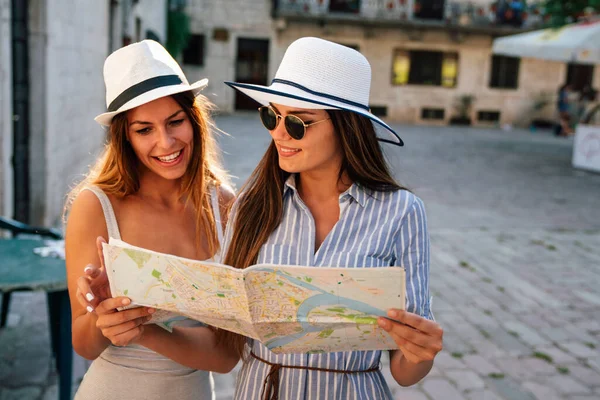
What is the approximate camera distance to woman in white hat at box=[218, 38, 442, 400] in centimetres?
167

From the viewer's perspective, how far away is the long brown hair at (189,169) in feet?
6.42

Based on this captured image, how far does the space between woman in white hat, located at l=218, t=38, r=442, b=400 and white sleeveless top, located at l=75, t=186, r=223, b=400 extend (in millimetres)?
219

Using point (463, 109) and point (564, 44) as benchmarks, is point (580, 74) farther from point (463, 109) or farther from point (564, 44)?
point (564, 44)

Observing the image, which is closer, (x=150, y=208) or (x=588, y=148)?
(x=150, y=208)

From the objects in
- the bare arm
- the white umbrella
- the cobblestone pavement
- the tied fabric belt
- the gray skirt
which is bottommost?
the cobblestone pavement

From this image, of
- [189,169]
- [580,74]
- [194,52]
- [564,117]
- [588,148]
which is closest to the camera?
[189,169]

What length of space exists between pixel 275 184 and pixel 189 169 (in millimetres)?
428

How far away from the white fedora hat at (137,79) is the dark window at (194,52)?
22.2 meters

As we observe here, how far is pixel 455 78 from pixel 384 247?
2471 cm

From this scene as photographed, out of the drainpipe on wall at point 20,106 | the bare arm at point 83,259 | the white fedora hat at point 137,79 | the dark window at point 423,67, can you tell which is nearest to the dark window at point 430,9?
the dark window at point 423,67

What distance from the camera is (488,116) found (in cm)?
2523

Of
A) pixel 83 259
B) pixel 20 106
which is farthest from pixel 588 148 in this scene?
pixel 83 259

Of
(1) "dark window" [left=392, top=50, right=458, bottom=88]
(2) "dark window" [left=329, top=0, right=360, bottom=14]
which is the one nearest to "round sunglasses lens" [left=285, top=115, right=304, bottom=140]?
(2) "dark window" [left=329, top=0, right=360, bottom=14]

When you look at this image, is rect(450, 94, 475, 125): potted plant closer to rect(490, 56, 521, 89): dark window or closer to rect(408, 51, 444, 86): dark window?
rect(408, 51, 444, 86): dark window
